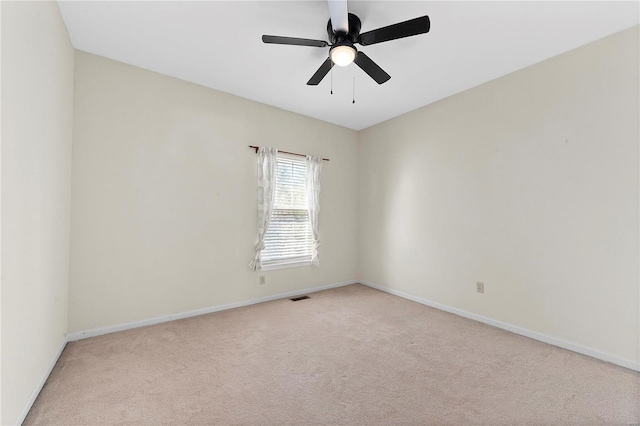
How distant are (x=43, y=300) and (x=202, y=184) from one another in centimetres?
177

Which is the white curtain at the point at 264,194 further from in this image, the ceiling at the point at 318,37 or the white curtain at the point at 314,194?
the ceiling at the point at 318,37

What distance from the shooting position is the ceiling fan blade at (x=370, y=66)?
220 cm

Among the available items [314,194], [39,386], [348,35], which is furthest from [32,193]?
[314,194]

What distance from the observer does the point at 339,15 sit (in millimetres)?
1864

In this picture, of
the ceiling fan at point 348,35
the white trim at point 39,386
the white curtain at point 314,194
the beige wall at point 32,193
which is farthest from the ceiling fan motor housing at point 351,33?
the white trim at point 39,386

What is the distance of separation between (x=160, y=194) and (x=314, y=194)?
2.10 m

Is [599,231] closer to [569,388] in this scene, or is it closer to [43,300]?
[569,388]

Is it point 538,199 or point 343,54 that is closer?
point 343,54

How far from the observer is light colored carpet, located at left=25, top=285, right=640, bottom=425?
1648mm

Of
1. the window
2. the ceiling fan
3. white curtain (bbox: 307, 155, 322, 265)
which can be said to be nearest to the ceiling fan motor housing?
the ceiling fan

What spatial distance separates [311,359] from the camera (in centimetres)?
230

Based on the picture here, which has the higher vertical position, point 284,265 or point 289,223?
point 289,223

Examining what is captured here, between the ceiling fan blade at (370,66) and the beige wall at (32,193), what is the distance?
209 cm

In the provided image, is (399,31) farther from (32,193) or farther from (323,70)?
(32,193)
